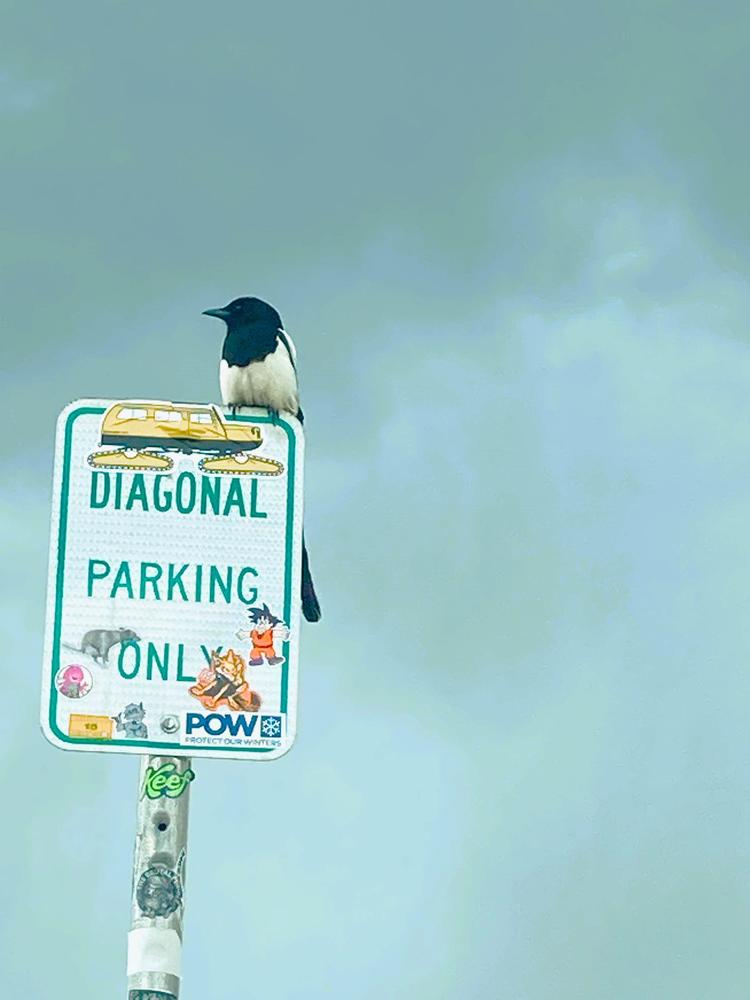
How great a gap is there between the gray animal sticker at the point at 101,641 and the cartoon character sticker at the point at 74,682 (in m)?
0.09

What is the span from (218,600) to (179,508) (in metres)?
0.48

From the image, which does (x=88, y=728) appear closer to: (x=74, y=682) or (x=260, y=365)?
(x=74, y=682)

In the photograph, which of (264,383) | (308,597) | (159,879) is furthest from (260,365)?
(159,879)

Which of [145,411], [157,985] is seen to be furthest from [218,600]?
[157,985]

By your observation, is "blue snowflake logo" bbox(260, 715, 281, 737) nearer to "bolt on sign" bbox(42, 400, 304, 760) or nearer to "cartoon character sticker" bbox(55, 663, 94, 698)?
"bolt on sign" bbox(42, 400, 304, 760)

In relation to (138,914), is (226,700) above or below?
above

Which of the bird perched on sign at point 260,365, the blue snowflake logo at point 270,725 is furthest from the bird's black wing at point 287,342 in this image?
the blue snowflake logo at point 270,725

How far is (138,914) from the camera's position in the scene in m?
7.84

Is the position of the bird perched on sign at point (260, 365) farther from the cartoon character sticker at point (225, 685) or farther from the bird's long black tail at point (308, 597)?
the cartoon character sticker at point (225, 685)

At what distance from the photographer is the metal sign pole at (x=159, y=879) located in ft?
25.3

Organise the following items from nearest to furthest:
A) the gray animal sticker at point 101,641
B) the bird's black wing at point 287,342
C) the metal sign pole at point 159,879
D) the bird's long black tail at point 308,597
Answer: the metal sign pole at point 159,879 < the gray animal sticker at point 101,641 < the bird's long black tail at point 308,597 < the bird's black wing at point 287,342

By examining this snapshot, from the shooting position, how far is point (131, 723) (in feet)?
26.2

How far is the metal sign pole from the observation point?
25.3 ft

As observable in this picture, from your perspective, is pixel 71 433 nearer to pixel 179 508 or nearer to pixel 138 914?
pixel 179 508
